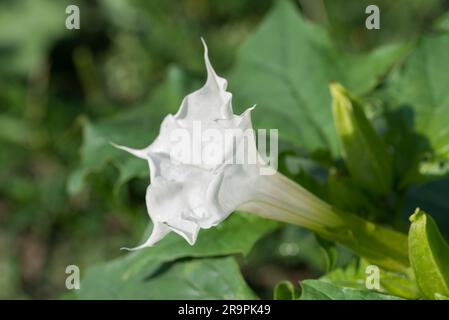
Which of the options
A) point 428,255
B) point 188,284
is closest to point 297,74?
point 188,284

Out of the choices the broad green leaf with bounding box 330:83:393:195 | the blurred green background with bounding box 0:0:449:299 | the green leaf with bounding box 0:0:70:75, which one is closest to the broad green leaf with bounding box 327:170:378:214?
the broad green leaf with bounding box 330:83:393:195

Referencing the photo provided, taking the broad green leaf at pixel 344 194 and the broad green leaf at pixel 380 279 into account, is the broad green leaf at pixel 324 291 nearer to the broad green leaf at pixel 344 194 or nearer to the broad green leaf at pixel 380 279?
the broad green leaf at pixel 380 279

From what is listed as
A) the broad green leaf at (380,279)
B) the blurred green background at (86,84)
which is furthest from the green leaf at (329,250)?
the blurred green background at (86,84)

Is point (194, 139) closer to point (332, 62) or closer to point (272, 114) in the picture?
point (272, 114)

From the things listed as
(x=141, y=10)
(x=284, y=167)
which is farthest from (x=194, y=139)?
(x=141, y=10)

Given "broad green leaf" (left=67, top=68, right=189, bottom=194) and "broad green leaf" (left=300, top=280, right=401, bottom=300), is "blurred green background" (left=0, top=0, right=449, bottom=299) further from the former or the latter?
"broad green leaf" (left=300, top=280, right=401, bottom=300)
